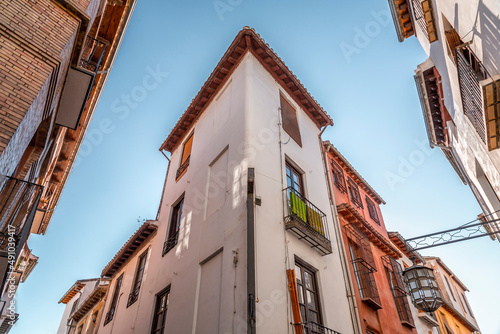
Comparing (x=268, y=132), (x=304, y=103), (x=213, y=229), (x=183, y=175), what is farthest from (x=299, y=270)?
(x=304, y=103)

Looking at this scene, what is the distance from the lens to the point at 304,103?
13812 mm

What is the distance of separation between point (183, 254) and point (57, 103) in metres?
5.35

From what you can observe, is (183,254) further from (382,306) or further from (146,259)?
(382,306)

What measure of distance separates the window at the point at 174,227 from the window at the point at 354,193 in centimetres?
767

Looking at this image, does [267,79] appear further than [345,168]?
No

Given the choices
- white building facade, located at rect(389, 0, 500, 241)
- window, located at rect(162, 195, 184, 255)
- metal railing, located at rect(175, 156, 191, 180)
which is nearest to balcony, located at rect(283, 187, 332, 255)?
white building facade, located at rect(389, 0, 500, 241)

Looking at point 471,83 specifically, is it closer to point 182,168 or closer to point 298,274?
point 298,274

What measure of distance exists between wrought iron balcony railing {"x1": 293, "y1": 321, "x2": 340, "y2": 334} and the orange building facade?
89.2 inches

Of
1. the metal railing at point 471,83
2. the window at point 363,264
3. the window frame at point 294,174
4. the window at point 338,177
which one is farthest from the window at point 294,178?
the metal railing at point 471,83

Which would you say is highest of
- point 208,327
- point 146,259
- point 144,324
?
point 146,259

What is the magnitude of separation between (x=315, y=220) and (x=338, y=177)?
17.6ft

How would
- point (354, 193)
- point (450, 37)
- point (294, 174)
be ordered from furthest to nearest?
1. point (354, 193)
2. point (294, 174)
3. point (450, 37)

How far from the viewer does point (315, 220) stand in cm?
942

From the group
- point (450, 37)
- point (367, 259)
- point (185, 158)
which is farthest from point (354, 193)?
point (185, 158)
